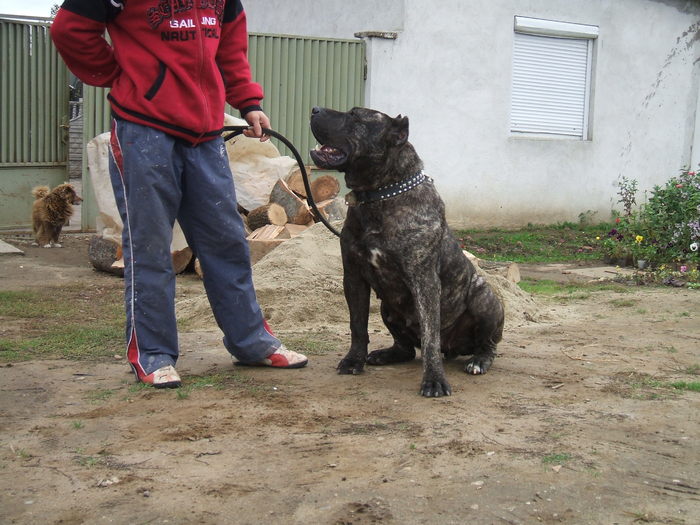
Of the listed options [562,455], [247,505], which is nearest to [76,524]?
[247,505]

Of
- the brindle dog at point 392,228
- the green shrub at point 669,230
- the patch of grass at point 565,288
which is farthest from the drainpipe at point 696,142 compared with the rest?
the brindle dog at point 392,228

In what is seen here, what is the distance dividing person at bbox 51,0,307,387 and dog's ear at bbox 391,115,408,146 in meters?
0.81

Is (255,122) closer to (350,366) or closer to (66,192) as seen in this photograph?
(350,366)

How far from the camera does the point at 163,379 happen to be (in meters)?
4.71

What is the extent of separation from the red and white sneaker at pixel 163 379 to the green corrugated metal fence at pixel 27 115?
344 inches

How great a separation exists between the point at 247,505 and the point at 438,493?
0.70 metres

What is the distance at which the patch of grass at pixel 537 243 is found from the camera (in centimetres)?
1185

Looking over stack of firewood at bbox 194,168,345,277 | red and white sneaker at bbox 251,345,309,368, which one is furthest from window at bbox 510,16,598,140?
red and white sneaker at bbox 251,345,309,368

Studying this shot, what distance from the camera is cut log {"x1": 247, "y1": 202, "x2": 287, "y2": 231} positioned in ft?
31.1

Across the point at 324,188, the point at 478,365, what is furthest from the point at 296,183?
the point at 478,365

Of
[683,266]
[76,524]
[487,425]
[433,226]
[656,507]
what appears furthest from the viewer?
[683,266]

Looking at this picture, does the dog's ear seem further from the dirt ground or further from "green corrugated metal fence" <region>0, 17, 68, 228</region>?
"green corrugated metal fence" <region>0, 17, 68, 228</region>

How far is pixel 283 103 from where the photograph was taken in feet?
43.0

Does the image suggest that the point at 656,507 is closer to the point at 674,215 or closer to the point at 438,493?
the point at 438,493
